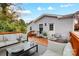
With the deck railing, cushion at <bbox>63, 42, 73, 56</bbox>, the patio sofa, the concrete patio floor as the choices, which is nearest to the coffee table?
the concrete patio floor

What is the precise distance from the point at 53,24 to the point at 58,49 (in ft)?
1.20

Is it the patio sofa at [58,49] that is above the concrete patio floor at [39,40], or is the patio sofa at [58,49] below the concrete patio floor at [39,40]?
below

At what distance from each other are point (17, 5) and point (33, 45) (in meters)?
0.62

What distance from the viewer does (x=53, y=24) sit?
248 centimetres

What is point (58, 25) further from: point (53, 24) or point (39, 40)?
point (39, 40)

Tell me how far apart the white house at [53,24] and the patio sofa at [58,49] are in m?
0.15

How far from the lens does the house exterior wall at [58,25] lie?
2.43 meters

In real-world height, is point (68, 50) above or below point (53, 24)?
below

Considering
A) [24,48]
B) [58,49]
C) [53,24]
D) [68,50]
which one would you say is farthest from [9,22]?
[68,50]

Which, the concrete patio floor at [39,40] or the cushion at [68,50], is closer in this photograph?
the cushion at [68,50]

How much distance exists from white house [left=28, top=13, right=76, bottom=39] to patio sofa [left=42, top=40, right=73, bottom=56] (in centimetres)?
15

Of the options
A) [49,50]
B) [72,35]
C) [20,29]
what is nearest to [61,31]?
[72,35]

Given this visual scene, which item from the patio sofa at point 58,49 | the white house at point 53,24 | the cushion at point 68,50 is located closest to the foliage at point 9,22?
the white house at point 53,24

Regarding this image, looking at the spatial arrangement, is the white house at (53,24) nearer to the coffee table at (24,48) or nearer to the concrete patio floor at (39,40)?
the concrete patio floor at (39,40)
